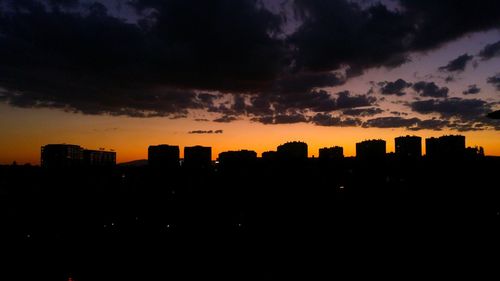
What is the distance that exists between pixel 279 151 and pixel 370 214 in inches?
2279

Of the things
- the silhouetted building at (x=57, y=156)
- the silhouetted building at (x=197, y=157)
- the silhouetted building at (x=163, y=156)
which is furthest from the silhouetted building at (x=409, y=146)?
the silhouetted building at (x=57, y=156)

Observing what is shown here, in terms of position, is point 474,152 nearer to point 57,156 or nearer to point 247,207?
point 247,207

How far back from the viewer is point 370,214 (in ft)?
246

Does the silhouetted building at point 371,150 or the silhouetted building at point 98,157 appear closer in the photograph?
the silhouetted building at point 371,150

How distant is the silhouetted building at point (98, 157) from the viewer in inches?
6196

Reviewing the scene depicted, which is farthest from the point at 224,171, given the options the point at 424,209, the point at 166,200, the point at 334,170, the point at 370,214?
the point at 424,209

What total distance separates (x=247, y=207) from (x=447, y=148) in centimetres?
5767

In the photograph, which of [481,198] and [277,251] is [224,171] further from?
[481,198]

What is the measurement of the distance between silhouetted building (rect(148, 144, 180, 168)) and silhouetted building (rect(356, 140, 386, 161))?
168 feet

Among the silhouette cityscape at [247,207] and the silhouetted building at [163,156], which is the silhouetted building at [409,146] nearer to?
the silhouette cityscape at [247,207]

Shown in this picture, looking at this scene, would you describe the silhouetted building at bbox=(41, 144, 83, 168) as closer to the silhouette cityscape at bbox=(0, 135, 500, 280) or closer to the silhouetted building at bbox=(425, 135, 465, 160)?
the silhouette cityscape at bbox=(0, 135, 500, 280)

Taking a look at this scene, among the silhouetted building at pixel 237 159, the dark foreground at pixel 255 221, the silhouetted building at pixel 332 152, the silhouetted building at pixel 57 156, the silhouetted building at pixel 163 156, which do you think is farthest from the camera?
the silhouetted building at pixel 57 156

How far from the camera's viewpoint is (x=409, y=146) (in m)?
116

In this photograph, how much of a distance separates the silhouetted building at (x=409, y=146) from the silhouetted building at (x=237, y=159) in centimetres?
4135
